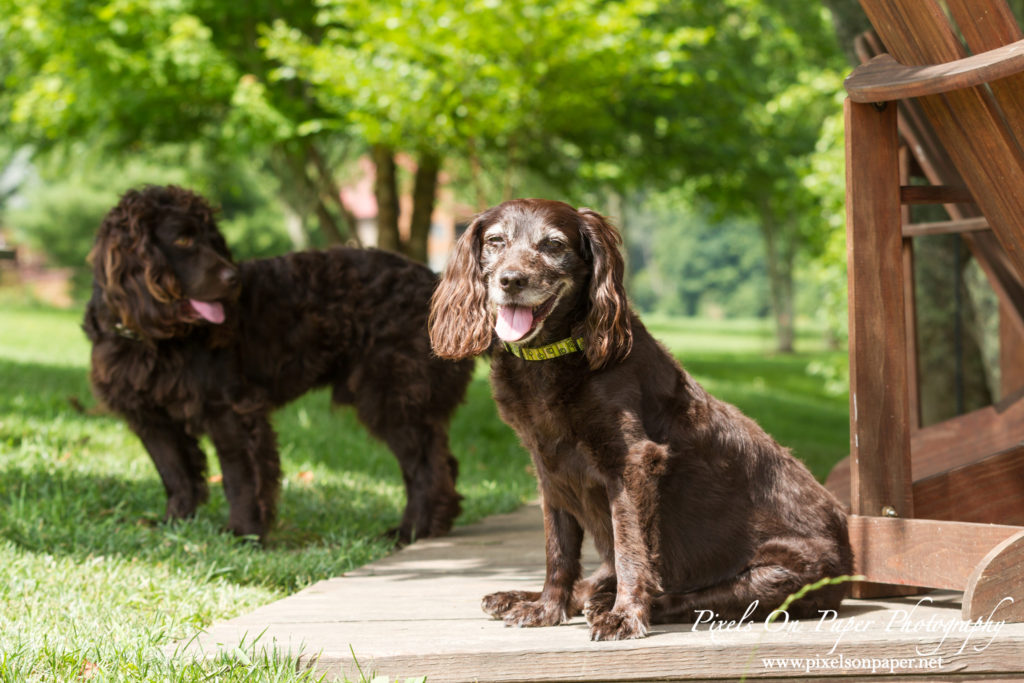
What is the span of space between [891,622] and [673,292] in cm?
7398

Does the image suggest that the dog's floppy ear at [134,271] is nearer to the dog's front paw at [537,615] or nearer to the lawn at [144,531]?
the lawn at [144,531]

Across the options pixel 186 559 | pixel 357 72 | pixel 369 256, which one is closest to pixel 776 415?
pixel 357 72

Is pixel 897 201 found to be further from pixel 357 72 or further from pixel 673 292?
pixel 673 292

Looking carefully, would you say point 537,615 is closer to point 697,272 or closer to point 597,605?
point 597,605

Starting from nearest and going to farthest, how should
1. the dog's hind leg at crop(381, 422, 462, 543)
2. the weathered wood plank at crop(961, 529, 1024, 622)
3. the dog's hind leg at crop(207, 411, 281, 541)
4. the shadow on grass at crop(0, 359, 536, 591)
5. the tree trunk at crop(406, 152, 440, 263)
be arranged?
the weathered wood plank at crop(961, 529, 1024, 622) < the shadow on grass at crop(0, 359, 536, 591) < the dog's hind leg at crop(207, 411, 281, 541) < the dog's hind leg at crop(381, 422, 462, 543) < the tree trunk at crop(406, 152, 440, 263)

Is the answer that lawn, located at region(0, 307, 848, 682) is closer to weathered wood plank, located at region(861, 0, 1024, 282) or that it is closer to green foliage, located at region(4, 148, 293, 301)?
weathered wood plank, located at region(861, 0, 1024, 282)

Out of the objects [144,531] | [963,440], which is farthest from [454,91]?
[963,440]

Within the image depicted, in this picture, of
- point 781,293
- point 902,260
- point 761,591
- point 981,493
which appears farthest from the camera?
point 781,293

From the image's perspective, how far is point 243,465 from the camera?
4.57 meters

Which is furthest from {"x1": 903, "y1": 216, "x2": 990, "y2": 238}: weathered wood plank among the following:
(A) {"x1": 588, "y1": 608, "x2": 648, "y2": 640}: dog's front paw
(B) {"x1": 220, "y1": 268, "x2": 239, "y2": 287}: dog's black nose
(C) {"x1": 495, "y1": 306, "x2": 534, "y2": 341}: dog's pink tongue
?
(B) {"x1": 220, "y1": 268, "x2": 239, "y2": 287}: dog's black nose

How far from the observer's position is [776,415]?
41.2 ft

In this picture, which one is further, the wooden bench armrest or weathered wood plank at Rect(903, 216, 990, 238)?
weathered wood plank at Rect(903, 216, 990, 238)

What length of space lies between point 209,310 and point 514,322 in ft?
7.01

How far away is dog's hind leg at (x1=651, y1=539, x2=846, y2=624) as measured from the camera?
289 centimetres
